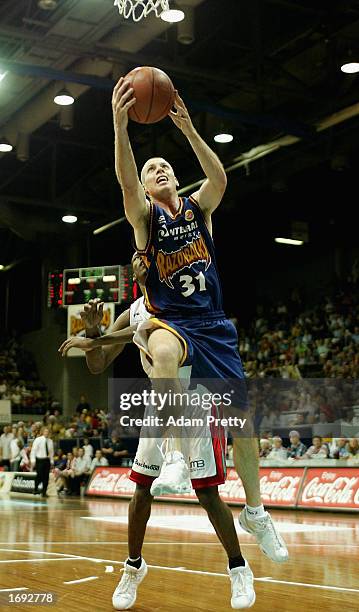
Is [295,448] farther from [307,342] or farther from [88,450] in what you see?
[307,342]

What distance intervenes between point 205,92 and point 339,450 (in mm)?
8124

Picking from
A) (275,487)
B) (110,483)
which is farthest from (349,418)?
(110,483)

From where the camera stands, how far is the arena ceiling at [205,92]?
13336 mm

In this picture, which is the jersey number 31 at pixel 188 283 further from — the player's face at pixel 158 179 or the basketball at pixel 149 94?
the basketball at pixel 149 94

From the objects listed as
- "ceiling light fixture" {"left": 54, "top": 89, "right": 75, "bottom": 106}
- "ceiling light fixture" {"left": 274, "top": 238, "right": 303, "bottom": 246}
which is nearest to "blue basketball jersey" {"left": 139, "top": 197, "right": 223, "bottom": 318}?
"ceiling light fixture" {"left": 54, "top": 89, "right": 75, "bottom": 106}

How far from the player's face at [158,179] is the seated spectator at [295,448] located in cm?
938

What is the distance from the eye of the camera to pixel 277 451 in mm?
13617

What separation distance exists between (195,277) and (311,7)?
10283 millimetres

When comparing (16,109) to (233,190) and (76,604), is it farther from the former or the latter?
(76,604)

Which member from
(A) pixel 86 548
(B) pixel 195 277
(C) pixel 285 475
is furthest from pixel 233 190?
(B) pixel 195 277

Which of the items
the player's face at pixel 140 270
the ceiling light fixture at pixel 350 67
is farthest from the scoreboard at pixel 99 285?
the player's face at pixel 140 270

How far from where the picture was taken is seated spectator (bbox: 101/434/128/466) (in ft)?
56.0

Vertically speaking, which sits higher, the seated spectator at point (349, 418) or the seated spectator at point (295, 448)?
the seated spectator at point (349, 418)

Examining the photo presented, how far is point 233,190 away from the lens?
2095cm
